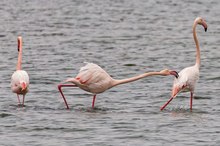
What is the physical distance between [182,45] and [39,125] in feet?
36.6

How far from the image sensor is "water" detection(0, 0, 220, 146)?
12.3 metres

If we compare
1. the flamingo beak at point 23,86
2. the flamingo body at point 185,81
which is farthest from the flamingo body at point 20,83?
the flamingo body at point 185,81

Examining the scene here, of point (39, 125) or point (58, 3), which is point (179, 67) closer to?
point (39, 125)

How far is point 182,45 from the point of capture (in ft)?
76.2

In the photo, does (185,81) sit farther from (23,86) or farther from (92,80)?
(23,86)

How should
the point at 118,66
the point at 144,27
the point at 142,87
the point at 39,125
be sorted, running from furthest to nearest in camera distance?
the point at 144,27, the point at 118,66, the point at 142,87, the point at 39,125

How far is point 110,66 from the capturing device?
768 inches

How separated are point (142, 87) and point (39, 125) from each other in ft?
14.3

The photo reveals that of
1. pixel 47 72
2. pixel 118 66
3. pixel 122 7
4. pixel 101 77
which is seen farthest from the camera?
pixel 122 7

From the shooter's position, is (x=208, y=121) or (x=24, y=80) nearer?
(x=208, y=121)

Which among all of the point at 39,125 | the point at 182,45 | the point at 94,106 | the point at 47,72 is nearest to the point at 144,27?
the point at 182,45

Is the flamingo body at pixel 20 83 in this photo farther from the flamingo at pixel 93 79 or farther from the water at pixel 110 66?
the flamingo at pixel 93 79

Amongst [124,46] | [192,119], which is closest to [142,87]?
[192,119]

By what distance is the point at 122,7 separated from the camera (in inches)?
1316
